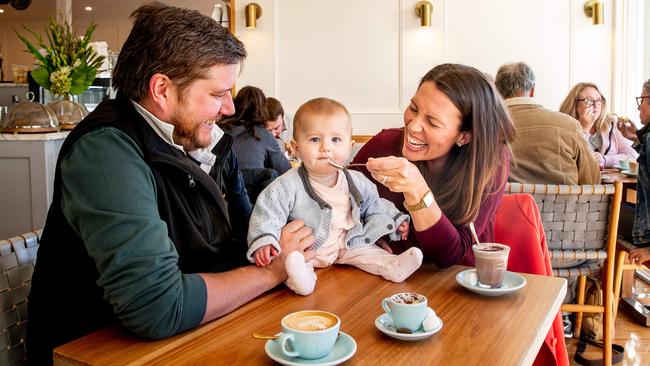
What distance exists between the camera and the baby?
148cm

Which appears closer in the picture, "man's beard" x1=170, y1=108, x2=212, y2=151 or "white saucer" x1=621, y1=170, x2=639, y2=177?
"man's beard" x1=170, y1=108, x2=212, y2=151

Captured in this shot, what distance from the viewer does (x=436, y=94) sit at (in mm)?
1841

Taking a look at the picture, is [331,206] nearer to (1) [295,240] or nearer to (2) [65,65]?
(1) [295,240]

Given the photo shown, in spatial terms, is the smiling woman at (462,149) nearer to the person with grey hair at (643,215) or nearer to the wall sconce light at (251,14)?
the person with grey hair at (643,215)

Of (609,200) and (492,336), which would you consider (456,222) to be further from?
(609,200)

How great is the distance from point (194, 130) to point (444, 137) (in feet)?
2.64

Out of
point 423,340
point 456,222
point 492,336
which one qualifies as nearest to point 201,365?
point 423,340

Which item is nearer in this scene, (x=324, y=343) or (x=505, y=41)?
(x=324, y=343)

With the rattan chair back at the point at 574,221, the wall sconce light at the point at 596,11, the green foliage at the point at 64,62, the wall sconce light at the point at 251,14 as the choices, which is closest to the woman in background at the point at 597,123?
the wall sconce light at the point at 596,11

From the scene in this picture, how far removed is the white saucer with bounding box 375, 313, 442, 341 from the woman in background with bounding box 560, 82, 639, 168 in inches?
145

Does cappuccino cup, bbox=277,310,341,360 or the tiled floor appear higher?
cappuccino cup, bbox=277,310,341,360

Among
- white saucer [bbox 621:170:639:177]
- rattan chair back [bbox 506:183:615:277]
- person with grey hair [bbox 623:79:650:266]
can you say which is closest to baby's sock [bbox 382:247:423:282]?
rattan chair back [bbox 506:183:615:277]

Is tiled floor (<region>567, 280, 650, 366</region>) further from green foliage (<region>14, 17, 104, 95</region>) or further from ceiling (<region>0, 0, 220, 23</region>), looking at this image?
ceiling (<region>0, 0, 220, 23</region>)

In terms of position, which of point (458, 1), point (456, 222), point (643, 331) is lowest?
point (643, 331)
